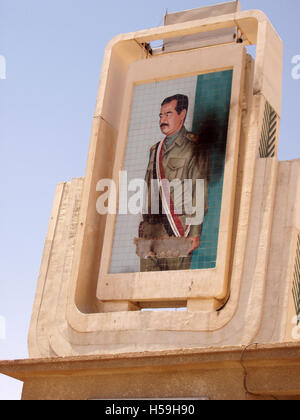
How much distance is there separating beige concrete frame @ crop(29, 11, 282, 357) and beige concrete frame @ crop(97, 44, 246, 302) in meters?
0.23

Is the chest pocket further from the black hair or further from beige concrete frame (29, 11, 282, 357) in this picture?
beige concrete frame (29, 11, 282, 357)

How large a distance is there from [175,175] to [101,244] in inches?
79.2

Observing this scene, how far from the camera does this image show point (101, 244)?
56.6 ft

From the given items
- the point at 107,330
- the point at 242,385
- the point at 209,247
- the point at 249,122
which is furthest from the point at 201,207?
the point at 242,385

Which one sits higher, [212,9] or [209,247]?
[212,9]

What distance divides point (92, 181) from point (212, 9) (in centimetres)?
437

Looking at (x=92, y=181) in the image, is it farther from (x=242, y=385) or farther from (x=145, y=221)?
(x=242, y=385)

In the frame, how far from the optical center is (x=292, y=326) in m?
14.6

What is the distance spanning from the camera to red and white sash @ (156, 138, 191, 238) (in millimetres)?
16203

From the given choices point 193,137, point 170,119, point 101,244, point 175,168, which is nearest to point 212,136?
point 193,137

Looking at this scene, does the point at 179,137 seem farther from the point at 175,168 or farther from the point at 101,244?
the point at 101,244

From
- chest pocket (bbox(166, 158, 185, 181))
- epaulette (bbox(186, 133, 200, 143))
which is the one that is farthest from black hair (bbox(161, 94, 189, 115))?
chest pocket (bbox(166, 158, 185, 181))

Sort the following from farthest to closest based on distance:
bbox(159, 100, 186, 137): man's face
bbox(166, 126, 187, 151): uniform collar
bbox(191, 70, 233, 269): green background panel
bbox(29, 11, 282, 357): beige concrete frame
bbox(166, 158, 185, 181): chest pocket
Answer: bbox(159, 100, 186, 137): man's face < bbox(166, 126, 187, 151): uniform collar < bbox(166, 158, 185, 181): chest pocket < bbox(191, 70, 233, 269): green background panel < bbox(29, 11, 282, 357): beige concrete frame

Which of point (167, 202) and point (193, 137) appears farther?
point (193, 137)
